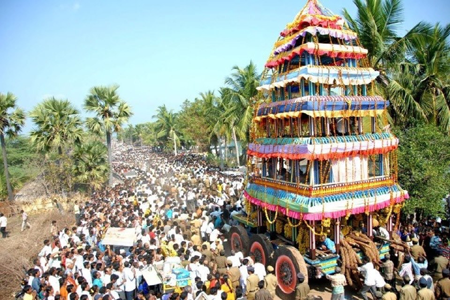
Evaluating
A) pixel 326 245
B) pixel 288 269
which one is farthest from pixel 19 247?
pixel 326 245

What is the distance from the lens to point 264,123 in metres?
13.2

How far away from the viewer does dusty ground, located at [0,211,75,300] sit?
11359 millimetres

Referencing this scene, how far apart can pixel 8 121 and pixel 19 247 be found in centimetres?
1312

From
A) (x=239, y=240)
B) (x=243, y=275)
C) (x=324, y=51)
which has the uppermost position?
(x=324, y=51)

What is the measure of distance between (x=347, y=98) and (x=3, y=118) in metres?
23.4

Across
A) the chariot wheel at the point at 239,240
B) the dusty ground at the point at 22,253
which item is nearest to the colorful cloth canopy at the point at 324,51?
the chariot wheel at the point at 239,240

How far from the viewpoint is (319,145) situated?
992 cm

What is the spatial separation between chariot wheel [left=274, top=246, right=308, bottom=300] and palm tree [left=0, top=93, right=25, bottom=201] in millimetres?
21967

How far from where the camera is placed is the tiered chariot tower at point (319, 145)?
33.1 ft

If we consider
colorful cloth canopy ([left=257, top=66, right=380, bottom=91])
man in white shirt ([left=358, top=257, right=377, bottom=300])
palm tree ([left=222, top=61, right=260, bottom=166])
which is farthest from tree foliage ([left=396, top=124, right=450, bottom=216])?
palm tree ([left=222, top=61, right=260, bottom=166])

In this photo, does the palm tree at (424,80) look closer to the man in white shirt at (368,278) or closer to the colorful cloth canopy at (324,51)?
the colorful cloth canopy at (324,51)

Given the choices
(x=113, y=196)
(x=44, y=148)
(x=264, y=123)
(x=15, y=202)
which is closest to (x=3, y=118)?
(x=44, y=148)

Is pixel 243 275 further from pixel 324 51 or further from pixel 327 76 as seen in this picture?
pixel 324 51

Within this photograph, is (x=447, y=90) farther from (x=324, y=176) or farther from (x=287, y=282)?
(x=287, y=282)
